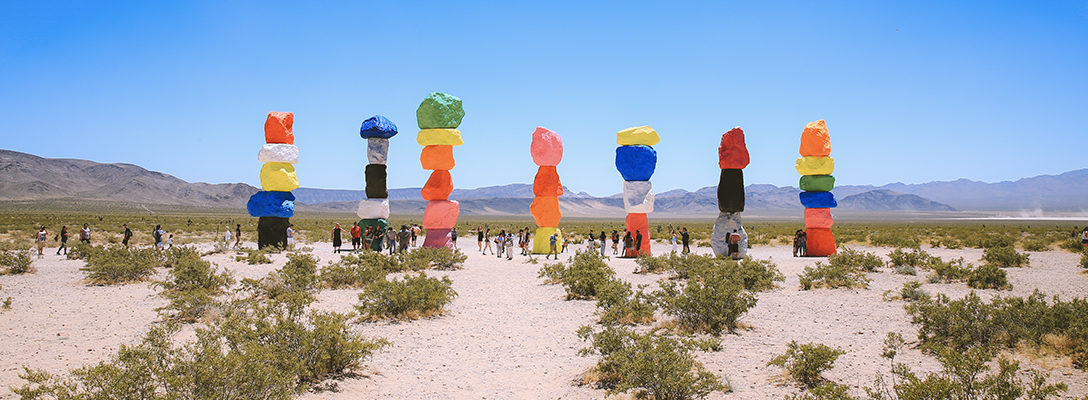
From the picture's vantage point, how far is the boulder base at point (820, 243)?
22.7m

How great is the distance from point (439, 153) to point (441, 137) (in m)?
0.68

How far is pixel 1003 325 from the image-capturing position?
794 centimetres

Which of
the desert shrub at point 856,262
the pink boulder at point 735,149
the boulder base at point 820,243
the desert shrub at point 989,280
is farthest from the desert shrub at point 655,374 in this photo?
the boulder base at point 820,243

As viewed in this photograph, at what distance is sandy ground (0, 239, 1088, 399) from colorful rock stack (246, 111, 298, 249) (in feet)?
25.6

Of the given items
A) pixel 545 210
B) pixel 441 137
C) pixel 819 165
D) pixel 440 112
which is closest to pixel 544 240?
pixel 545 210

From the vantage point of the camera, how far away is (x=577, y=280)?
1330cm

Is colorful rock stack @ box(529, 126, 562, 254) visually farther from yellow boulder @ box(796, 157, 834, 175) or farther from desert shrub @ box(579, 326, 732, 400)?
desert shrub @ box(579, 326, 732, 400)

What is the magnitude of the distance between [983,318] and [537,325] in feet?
21.9

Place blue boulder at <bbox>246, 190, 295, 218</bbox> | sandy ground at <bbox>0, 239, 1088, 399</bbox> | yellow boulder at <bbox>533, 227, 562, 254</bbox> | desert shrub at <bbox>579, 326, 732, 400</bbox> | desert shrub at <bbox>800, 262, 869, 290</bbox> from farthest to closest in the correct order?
yellow boulder at <bbox>533, 227, 562, 254</bbox>, blue boulder at <bbox>246, 190, 295, 218</bbox>, desert shrub at <bbox>800, 262, 869, 290</bbox>, sandy ground at <bbox>0, 239, 1088, 399</bbox>, desert shrub at <bbox>579, 326, 732, 400</bbox>

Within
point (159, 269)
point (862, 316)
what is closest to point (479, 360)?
point (862, 316)

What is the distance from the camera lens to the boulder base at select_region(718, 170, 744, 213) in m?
21.3

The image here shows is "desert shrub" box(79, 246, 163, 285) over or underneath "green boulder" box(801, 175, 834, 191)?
underneath

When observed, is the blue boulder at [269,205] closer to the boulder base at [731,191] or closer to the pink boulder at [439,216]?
the pink boulder at [439,216]


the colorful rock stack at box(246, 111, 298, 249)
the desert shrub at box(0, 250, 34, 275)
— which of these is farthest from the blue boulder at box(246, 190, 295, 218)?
the desert shrub at box(0, 250, 34, 275)
